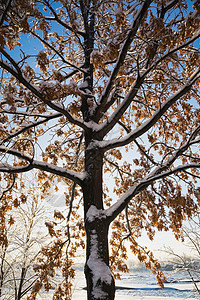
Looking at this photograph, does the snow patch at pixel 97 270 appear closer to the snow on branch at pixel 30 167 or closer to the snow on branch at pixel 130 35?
the snow on branch at pixel 30 167

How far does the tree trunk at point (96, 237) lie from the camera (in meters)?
2.64

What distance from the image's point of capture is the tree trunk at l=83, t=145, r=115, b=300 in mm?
2642

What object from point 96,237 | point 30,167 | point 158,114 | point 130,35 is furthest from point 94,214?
point 130,35

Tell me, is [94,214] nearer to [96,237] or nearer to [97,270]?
[96,237]

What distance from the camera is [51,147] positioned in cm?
566

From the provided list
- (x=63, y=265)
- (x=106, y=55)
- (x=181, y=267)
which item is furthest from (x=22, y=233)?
(x=106, y=55)

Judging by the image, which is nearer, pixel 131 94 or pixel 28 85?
pixel 28 85

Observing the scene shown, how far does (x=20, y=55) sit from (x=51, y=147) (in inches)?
121

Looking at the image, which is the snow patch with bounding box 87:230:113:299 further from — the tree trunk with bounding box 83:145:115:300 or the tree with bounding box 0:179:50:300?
the tree with bounding box 0:179:50:300

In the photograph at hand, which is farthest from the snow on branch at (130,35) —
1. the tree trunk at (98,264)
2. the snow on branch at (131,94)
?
the tree trunk at (98,264)

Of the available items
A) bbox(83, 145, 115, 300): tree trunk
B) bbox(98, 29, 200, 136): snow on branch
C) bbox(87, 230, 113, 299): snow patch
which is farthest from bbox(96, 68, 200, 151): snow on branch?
bbox(87, 230, 113, 299): snow patch

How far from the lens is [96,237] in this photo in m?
3.01

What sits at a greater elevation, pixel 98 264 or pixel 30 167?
pixel 30 167

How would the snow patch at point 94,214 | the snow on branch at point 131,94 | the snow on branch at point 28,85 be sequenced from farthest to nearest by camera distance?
the snow patch at point 94,214, the snow on branch at point 131,94, the snow on branch at point 28,85
